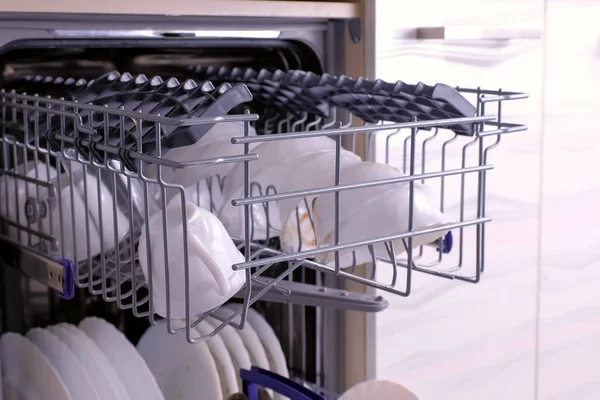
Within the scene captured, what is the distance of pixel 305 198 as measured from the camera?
32.9 inches

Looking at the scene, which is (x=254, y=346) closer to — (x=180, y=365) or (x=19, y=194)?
(x=180, y=365)

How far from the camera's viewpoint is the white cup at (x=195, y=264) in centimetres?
68

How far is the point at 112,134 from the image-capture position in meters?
0.76

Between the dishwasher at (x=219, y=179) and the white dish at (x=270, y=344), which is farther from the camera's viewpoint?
the white dish at (x=270, y=344)

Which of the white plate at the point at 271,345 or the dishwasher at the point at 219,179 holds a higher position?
the dishwasher at the point at 219,179

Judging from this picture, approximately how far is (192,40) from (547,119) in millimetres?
544

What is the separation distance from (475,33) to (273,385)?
1.67ft

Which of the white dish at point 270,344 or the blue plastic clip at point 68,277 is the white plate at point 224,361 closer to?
the white dish at point 270,344

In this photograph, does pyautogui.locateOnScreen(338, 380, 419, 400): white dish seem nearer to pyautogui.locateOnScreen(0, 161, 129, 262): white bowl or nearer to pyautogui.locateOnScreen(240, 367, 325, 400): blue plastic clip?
pyautogui.locateOnScreen(240, 367, 325, 400): blue plastic clip

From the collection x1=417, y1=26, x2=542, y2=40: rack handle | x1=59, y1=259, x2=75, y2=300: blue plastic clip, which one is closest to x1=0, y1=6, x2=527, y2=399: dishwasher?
x1=59, y1=259, x2=75, y2=300: blue plastic clip

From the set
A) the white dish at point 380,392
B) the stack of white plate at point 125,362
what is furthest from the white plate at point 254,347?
the white dish at point 380,392

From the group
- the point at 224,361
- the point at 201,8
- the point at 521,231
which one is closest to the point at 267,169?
the point at 201,8

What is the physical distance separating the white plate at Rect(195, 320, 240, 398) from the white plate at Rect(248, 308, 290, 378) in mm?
66

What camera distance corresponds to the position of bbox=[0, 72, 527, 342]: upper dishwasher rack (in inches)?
26.9
